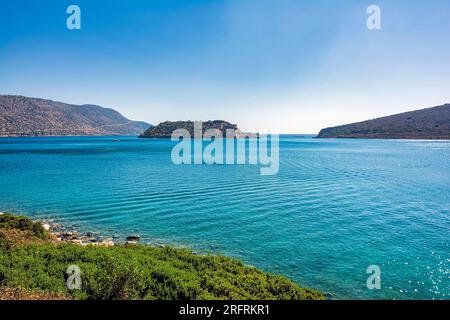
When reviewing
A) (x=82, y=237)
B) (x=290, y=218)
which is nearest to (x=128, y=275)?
(x=82, y=237)

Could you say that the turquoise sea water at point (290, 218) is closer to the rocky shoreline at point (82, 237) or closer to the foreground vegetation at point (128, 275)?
the rocky shoreline at point (82, 237)

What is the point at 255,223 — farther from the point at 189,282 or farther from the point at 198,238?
the point at 189,282

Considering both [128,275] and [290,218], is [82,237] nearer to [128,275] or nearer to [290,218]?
[128,275]

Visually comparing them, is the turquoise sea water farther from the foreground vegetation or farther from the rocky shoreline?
the foreground vegetation

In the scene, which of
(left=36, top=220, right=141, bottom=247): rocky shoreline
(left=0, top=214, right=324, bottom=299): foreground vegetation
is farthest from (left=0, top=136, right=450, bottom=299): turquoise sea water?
(left=0, top=214, right=324, bottom=299): foreground vegetation

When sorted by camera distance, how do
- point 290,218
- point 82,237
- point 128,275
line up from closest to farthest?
point 128,275 → point 82,237 → point 290,218

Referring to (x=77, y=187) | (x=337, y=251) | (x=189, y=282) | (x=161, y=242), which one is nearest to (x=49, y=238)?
(x=161, y=242)
